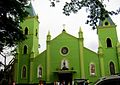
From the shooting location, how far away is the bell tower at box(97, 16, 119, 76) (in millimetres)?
33659

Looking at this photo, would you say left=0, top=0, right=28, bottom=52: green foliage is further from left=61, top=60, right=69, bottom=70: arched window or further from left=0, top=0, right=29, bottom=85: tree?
left=61, top=60, right=69, bottom=70: arched window

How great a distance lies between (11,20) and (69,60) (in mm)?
19332

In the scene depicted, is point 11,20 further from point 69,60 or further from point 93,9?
point 69,60

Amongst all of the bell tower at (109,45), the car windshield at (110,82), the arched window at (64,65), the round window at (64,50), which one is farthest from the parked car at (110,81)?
the round window at (64,50)

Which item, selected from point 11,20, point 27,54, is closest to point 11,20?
point 11,20

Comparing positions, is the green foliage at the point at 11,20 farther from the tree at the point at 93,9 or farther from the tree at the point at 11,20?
the tree at the point at 93,9

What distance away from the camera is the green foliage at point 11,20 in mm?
14726

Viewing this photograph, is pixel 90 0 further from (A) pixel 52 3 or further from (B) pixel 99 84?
(B) pixel 99 84

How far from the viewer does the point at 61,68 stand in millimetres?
33844

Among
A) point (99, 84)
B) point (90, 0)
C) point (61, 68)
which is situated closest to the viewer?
point (99, 84)

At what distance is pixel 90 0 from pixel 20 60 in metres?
29.8

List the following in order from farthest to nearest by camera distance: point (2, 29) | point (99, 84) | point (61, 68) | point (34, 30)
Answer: point (34, 30), point (61, 68), point (2, 29), point (99, 84)

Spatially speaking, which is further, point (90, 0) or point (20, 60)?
point (20, 60)

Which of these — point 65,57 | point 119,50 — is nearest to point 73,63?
point 65,57
